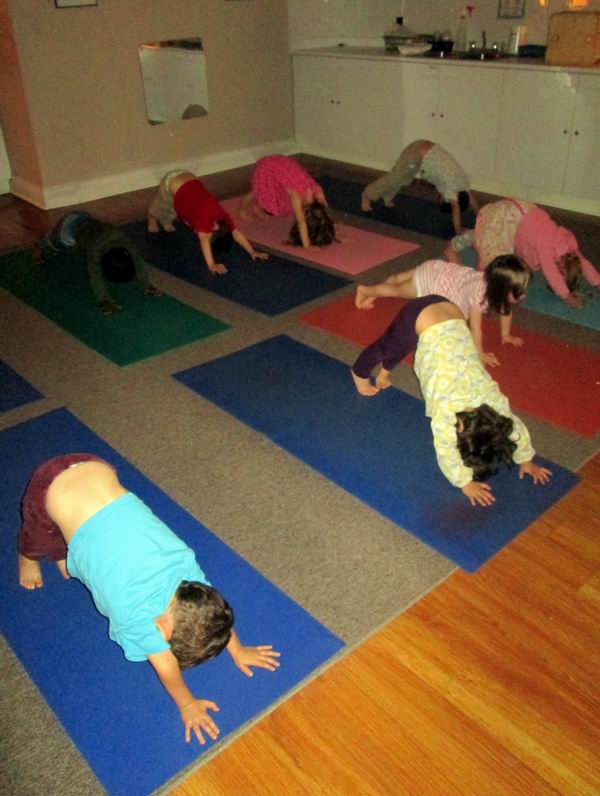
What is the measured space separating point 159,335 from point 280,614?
2.12 m

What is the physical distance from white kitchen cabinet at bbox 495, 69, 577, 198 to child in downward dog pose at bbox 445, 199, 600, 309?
1.84 meters

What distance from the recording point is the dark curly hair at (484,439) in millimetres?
2344

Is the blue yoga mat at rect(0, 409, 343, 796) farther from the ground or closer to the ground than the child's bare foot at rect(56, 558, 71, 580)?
closer to the ground

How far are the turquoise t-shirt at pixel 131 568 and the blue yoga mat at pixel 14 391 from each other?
164 centimetres

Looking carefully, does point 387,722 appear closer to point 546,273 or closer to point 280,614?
point 280,614

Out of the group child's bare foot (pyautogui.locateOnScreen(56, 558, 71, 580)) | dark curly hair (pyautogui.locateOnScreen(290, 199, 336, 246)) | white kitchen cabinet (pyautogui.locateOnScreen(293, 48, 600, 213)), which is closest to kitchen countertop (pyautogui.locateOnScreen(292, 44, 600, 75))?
white kitchen cabinet (pyautogui.locateOnScreen(293, 48, 600, 213))

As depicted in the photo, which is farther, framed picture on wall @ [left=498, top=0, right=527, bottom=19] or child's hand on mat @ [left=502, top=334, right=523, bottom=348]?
framed picture on wall @ [left=498, top=0, right=527, bottom=19]

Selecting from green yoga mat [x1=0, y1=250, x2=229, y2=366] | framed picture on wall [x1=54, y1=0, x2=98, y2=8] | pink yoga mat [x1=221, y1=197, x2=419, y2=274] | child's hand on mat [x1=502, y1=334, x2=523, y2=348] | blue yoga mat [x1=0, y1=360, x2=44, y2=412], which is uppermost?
framed picture on wall [x1=54, y1=0, x2=98, y2=8]

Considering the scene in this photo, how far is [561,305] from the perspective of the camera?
4012mm

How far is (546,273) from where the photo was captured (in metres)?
3.77

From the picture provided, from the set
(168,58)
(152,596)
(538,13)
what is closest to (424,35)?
(538,13)

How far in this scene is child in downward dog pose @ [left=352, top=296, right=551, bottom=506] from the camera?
7.75ft

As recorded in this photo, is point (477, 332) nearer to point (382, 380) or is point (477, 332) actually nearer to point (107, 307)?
point (382, 380)

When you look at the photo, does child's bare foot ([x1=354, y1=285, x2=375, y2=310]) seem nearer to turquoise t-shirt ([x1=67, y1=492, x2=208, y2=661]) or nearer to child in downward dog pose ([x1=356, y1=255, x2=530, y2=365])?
child in downward dog pose ([x1=356, y1=255, x2=530, y2=365])
